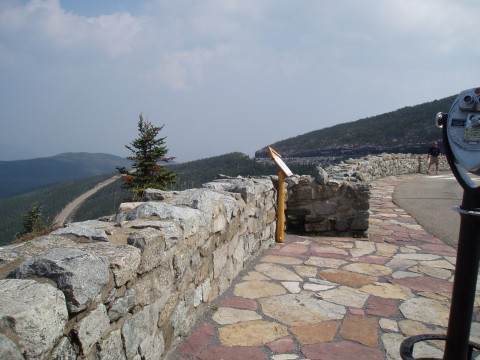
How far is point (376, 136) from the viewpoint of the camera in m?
48.6

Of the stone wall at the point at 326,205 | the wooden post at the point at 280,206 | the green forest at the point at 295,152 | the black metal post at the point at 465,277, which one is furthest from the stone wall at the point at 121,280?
the green forest at the point at 295,152

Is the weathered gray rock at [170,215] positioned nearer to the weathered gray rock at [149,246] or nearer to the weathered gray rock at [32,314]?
the weathered gray rock at [149,246]

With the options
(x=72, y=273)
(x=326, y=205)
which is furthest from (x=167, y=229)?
(x=326, y=205)

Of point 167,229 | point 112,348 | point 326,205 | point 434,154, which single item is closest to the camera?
point 112,348

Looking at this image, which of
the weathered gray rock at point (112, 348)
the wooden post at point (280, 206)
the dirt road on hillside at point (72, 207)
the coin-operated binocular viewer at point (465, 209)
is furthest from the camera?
the dirt road on hillside at point (72, 207)

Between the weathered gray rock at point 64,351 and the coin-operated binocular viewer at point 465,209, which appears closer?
the weathered gray rock at point 64,351

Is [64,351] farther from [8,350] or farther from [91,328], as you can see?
[8,350]

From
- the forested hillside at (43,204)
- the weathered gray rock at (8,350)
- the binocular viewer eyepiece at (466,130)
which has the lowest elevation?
the forested hillside at (43,204)

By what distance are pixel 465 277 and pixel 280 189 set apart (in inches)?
144

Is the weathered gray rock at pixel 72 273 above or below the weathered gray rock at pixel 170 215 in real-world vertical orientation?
below

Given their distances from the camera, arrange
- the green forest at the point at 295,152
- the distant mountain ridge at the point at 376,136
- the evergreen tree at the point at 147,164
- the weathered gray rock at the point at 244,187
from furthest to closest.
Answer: the distant mountain ridge at the point at 376,136
the green forest at the point at 295,152
the evergreen tree at the point at 147,164
the weathered gray rock at the point at 244,187

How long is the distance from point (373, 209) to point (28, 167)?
213134mm

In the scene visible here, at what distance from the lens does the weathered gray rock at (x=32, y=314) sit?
4.55ft

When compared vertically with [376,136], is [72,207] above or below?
below
